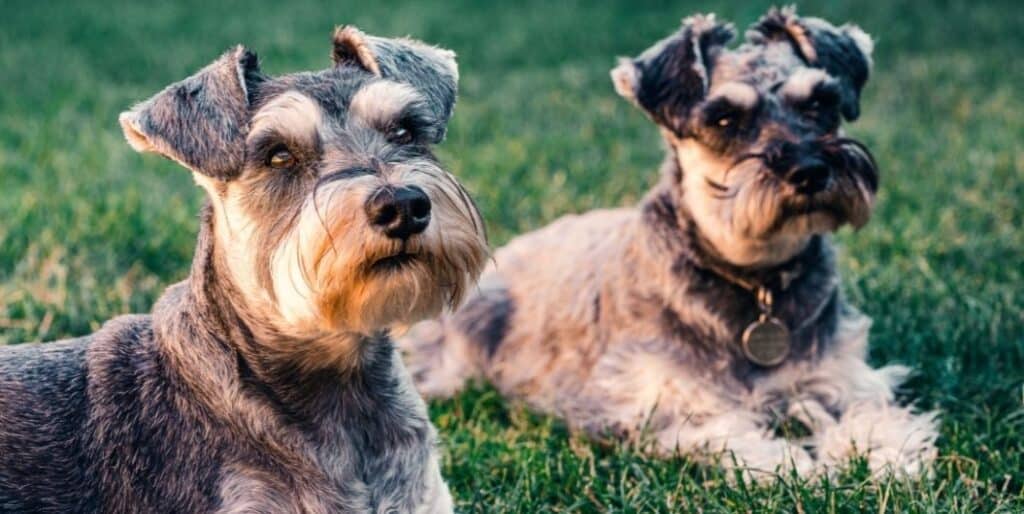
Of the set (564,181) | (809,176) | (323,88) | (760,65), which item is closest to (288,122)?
(323,88)

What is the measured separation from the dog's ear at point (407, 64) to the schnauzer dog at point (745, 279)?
4.85 feet

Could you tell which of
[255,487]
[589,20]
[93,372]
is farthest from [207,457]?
[589,20]

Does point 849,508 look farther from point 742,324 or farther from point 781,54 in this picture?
point 781,54

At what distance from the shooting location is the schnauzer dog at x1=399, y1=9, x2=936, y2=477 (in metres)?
5.78

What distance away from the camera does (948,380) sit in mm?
6168

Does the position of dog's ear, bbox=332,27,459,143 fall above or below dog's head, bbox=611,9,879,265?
above

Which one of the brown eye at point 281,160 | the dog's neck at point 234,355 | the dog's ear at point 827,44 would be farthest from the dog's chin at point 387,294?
the dog's ear at point 827,44

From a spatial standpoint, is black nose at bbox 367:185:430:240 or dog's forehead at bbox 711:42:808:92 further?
dog's forehead at bbox 711:42:808:92

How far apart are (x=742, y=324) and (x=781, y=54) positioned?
1.31 metres

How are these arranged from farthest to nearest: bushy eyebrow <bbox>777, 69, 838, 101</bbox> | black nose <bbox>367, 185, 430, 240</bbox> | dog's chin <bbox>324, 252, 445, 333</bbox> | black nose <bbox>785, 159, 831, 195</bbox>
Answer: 1. bushy eyebrow <bbox>777, 69, 838, 101</bbox>
2. black nose <bbox>785, 159, 831, 195</bbox>
3. dog's chin <bbox>324, 252, 445, 333</bbox>
4. black nose <bbox>367, 185, 430, 240</bbox>

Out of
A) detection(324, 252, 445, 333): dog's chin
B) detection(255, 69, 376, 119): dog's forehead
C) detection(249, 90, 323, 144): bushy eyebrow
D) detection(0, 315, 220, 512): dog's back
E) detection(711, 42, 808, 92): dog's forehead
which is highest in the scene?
detection(255, 69, 376, 119): dog's forehead

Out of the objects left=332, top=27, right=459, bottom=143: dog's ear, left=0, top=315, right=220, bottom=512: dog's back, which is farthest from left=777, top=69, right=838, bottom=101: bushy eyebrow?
left=0, top=315, right=220, bottom=512: dog's back

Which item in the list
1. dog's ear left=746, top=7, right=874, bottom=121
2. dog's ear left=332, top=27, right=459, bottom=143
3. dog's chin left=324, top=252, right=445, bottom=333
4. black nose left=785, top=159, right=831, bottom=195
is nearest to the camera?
dog's chin left=324, top=252, right=445, bottom=333

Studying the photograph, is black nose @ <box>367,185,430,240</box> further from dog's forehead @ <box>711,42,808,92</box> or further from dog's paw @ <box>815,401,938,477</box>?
dog's forehead @ <box>711,42,808,92</box>
